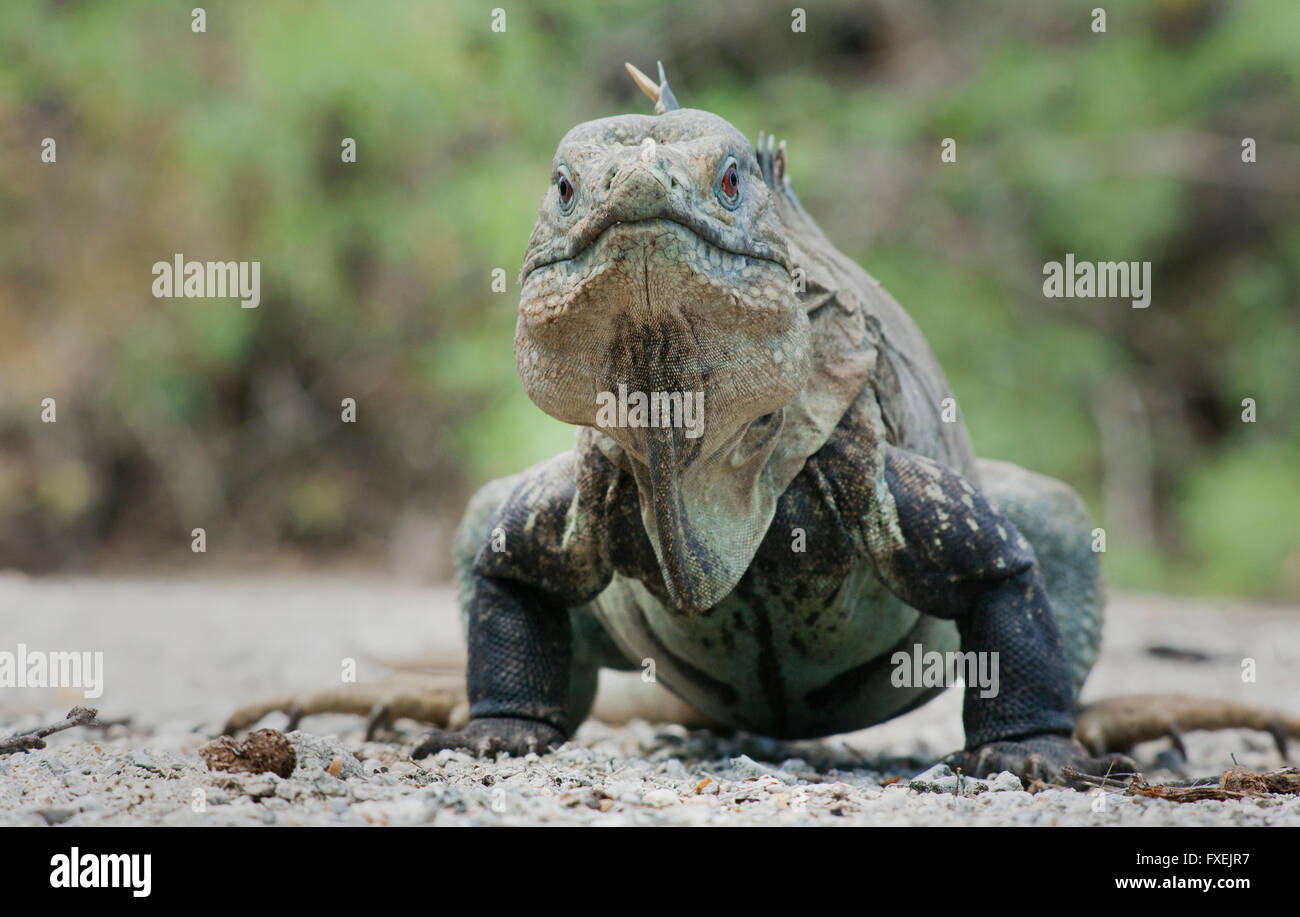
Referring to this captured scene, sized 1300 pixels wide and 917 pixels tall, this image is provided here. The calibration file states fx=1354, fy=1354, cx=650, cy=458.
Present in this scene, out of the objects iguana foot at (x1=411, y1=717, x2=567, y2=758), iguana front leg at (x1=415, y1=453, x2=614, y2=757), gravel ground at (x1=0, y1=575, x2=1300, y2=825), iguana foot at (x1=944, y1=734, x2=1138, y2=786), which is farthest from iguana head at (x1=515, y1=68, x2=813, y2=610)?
iguana foot at (x1=944, y1=734, x2=1138, y2=786)

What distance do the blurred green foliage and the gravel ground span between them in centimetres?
477

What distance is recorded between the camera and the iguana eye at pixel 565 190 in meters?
3.74

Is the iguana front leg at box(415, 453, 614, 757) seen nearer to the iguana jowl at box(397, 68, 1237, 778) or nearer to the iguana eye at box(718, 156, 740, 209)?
the iguana jowl at box(397, 68, 1237, 778)

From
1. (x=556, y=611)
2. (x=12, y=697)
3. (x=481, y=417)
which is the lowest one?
(x=12, y=697)

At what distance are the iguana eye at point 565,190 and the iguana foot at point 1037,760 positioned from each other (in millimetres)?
2331

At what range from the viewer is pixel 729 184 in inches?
150

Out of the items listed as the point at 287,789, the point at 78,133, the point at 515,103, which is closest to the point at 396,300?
the point at 515,103

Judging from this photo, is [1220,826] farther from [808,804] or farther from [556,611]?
[556,611]

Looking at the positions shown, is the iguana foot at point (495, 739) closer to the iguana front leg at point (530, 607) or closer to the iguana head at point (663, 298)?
the iguana front leg at point (530, 607)

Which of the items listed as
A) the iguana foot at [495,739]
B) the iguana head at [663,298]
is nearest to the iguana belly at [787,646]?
the iguana foot at [495,739]

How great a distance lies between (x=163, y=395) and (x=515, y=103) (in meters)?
5.58

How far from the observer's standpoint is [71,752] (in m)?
4.56

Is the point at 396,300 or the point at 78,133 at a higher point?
the point at 78,133
